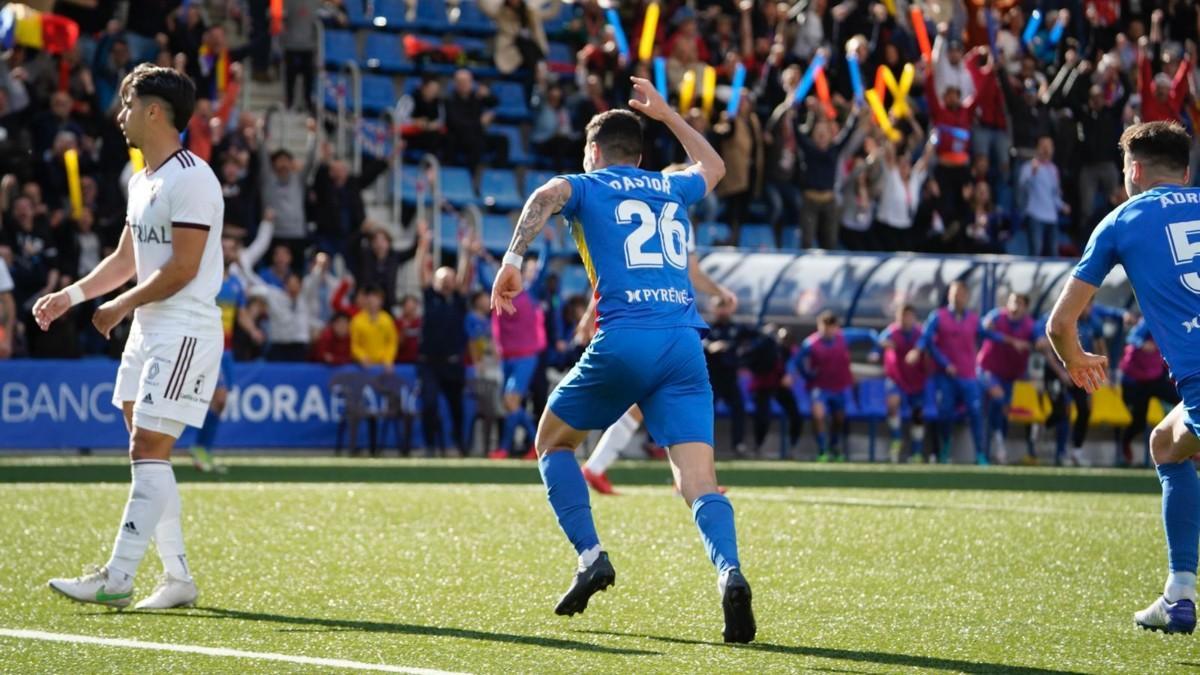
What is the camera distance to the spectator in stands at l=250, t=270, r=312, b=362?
21672 mm

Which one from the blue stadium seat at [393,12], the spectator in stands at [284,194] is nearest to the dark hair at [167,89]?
the spectator in stands at [284,194]

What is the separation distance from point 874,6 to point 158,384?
22.4m

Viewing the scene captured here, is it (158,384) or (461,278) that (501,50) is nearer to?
(461,278)

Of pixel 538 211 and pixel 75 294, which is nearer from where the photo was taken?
pixel 538 211

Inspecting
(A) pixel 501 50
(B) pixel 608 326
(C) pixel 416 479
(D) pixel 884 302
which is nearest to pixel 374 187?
(A) pixel 501 50

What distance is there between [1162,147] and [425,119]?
18373 millimetres

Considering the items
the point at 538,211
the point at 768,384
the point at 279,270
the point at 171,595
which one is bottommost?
the point at 768,384

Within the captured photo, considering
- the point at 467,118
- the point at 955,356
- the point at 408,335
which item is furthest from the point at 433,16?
the point at 955,356

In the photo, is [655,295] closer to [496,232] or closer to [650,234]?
[650,234]

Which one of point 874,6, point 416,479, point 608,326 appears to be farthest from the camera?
point 874,6

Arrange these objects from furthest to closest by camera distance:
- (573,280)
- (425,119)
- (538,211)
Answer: (573,280) → (425,119) → (538,211)

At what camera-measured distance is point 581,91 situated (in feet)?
87.0

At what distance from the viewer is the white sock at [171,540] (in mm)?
8258

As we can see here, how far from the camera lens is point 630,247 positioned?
7.63 m
